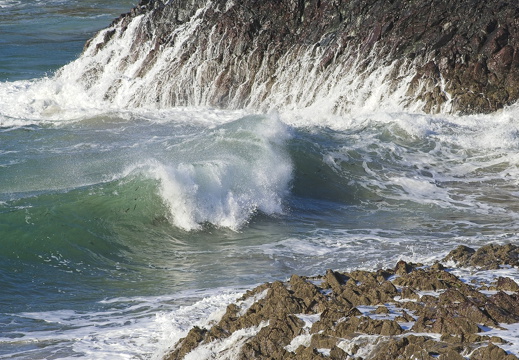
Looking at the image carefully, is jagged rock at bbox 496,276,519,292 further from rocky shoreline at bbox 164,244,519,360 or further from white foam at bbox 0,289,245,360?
white foam at bbox 0,289,245,360

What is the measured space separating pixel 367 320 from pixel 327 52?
12.2 metres

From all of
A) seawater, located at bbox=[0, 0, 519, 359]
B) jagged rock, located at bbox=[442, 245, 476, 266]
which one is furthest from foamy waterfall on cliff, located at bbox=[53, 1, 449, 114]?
jagged rock, located at bbox=[442, 245, 476, 266]

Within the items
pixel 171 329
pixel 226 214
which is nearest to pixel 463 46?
pixel 226 214

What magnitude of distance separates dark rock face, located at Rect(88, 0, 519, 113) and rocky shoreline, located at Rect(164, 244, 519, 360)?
9524 millimetres

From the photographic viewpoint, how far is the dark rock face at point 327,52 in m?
15.1

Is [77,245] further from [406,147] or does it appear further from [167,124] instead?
[167,124]

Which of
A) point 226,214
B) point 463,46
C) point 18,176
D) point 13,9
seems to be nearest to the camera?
point 226,214

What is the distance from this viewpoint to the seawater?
7.00m

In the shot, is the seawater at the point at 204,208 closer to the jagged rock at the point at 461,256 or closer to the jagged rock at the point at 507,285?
the jagged rock at the point at 461,256

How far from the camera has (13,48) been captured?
26844 millimetres

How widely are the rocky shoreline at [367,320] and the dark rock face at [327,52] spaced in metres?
9.52

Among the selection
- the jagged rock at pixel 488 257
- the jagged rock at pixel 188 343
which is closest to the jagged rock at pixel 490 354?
the jagged rock at pixel 188 343

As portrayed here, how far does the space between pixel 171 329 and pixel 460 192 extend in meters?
6.46

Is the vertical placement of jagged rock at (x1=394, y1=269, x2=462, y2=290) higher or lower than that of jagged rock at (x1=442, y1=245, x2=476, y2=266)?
higher
